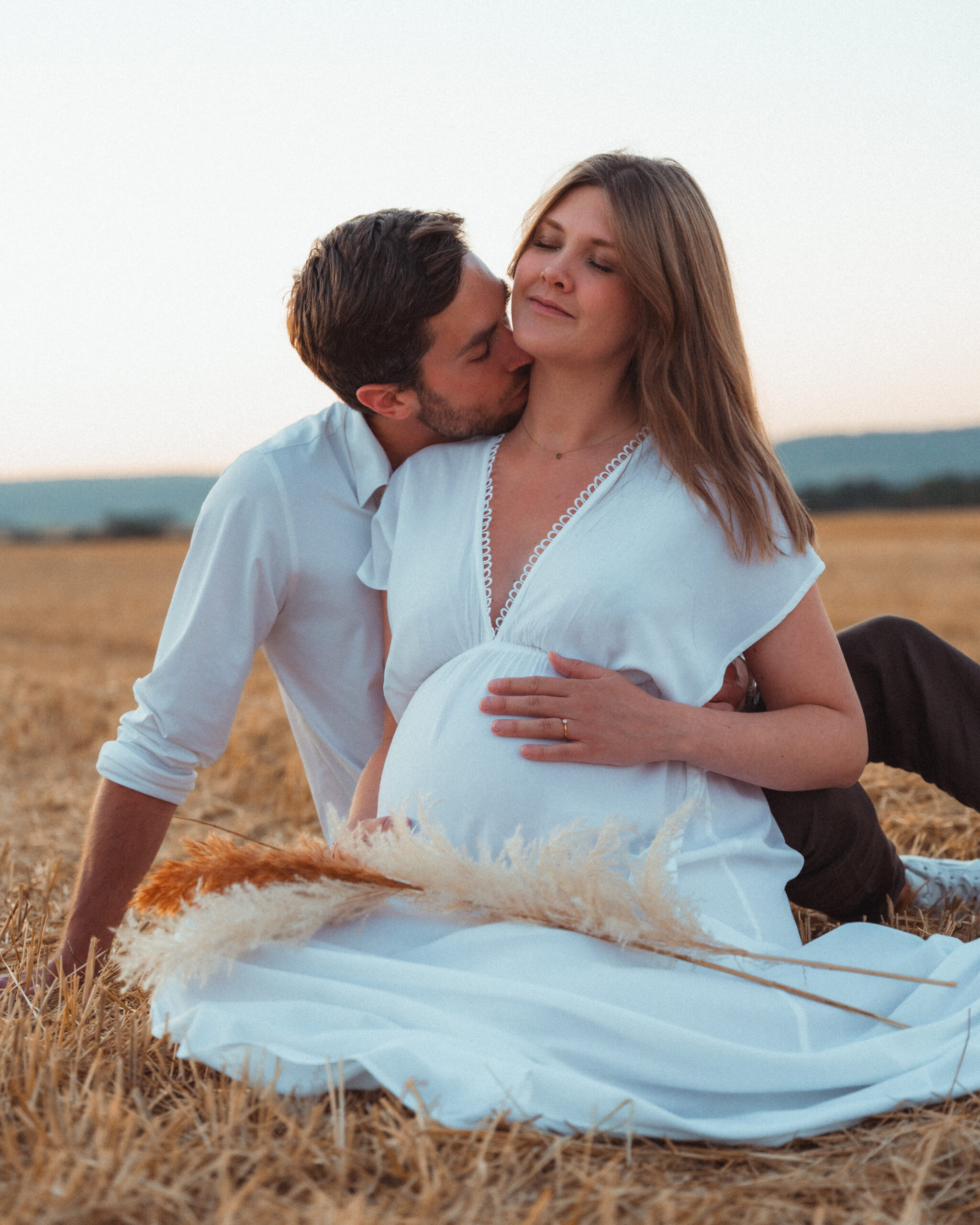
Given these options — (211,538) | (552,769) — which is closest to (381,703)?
(211,538)

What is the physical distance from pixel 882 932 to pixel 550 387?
150 cm

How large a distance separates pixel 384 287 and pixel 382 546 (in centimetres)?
66

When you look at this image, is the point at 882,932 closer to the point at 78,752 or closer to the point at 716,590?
the point at 716,590

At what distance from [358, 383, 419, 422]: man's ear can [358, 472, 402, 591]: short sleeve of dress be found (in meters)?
0.19

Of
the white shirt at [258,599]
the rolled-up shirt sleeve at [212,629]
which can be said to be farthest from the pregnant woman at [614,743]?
the rolled-up shirt sleeve at [212,629]

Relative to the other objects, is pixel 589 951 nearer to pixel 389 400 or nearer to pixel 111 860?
pixel 111 860

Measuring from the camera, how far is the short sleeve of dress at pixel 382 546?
2959mm

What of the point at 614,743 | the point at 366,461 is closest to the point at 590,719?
the point at 614,743

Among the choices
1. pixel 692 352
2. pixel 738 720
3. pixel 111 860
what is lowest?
pixel 111 860

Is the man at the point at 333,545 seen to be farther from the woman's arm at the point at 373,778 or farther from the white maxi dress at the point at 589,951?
the white maxi dress at the point at 589,951

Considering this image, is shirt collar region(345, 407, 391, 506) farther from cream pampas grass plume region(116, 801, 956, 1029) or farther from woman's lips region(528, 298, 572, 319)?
cream pampas grass plume region(116, 801, 956, 1029)

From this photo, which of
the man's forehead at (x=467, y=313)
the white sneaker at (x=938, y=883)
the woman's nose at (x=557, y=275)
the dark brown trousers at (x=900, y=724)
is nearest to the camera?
the woman's nose at (x=557, y=275)

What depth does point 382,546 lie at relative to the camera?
2.98 meters

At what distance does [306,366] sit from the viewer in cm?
312
